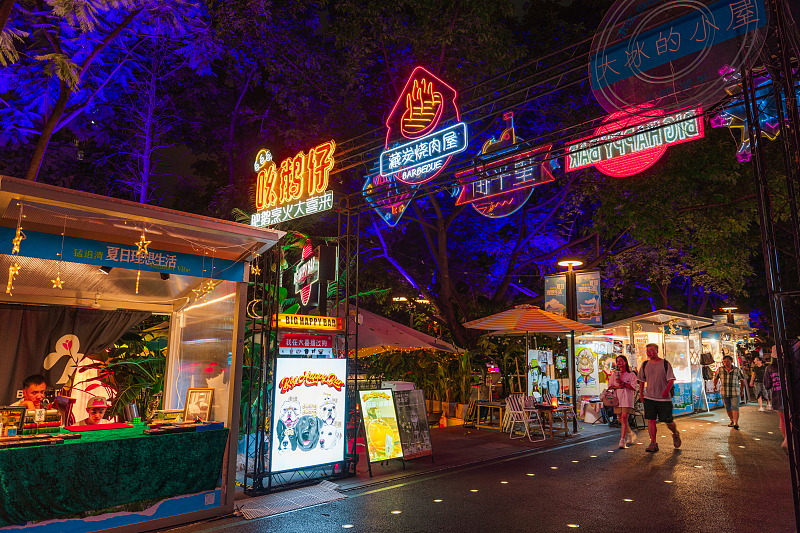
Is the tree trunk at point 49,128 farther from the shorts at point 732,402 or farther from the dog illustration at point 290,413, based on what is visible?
the shorts at point 732,402

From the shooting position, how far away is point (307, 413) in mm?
7570

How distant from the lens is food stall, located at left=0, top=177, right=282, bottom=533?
16.7ft

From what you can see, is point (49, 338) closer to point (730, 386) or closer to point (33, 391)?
point (33, 391)

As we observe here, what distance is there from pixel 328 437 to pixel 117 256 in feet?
12.9

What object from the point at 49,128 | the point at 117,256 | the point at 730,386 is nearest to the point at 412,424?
the point at 117,256

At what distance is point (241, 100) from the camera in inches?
800

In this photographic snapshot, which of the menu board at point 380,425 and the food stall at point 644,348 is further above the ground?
the food stall at point 644,348

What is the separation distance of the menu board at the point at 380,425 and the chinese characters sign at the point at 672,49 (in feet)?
18.5

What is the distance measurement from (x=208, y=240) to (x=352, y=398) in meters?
3.99

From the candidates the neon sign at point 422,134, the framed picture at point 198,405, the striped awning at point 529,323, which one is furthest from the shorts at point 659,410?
the framed picture at point 198,405

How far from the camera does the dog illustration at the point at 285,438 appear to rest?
720 centimetres

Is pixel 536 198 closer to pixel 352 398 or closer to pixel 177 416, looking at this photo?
pixel 352 398

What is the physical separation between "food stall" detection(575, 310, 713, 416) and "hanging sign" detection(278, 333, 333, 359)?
29.6 feet

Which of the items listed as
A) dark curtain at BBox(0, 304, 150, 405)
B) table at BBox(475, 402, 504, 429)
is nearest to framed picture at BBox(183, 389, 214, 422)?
dark curtain at BBox(0, 304, 150, 405)
